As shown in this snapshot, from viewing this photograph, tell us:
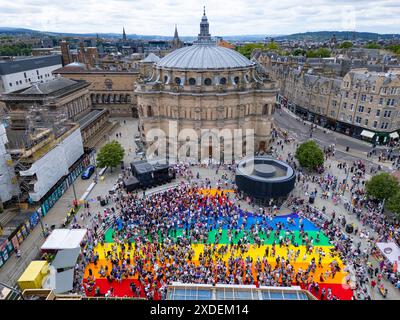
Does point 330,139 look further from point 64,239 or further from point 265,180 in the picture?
point 64,239

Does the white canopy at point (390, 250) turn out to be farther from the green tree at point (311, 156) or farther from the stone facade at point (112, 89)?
the stone facade at point (112, 89)

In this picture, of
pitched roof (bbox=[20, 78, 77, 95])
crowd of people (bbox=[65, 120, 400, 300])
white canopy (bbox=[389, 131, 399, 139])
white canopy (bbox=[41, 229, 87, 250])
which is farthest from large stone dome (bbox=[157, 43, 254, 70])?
white canopy (bbox=[41, 229, 87, 250])

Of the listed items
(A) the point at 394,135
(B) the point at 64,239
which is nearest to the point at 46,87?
(B) the point at 64,239

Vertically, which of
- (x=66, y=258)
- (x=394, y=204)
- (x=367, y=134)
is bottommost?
(x=66, y=258)

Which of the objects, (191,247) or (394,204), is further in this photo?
(394,204)

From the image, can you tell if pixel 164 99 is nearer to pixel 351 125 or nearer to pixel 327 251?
pixel 327 251

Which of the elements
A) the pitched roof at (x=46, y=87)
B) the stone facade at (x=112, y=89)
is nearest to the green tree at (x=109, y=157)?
the pitched roof at (x=46, y=87)

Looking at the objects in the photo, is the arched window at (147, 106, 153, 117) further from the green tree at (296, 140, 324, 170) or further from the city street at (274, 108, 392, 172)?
the city street at (274, 108, 392, 172)
